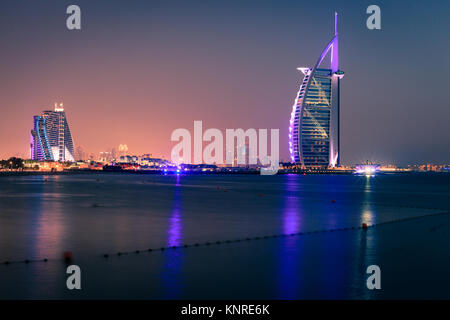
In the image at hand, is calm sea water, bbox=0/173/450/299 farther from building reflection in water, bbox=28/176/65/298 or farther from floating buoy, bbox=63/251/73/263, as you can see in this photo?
floating buoy, bbox=63/251/73/263

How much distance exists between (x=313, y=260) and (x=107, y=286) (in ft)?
26.1

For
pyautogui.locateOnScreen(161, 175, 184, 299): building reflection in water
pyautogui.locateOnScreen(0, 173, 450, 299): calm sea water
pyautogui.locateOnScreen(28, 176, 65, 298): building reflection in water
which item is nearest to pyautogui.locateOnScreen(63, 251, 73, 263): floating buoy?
pyautogui.locateOnScreen(0, 173, 450, 299): calm sea water

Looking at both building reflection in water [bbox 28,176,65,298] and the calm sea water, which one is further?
building reflection in water [bbox 28,176,65,298]

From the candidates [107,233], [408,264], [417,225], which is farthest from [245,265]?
[417,225]

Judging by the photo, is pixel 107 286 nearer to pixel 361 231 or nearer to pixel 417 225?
pixel 361 231

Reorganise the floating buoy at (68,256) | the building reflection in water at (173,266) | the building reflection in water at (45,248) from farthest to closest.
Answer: the floating buoy at (68,256) → the building reflection in water at (45,248) → the building reflection in water at (173,266)

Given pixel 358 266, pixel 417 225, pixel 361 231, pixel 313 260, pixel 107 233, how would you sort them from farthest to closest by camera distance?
pixel 417 225
pixel 361 231
pixel 107 233
pixel 313 260
pixel 358 266

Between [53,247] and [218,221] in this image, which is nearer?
[53,247]

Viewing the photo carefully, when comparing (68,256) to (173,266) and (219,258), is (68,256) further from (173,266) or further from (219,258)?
(219,258)

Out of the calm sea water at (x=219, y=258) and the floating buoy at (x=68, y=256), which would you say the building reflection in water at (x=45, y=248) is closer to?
the calm sea water at (x=219, y=258)

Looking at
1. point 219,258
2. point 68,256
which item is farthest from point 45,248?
point 219,258

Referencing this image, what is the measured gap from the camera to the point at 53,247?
20.9m

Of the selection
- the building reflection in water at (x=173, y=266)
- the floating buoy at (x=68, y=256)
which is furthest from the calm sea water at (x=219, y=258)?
the floating buoy at (x=68, y=256)
